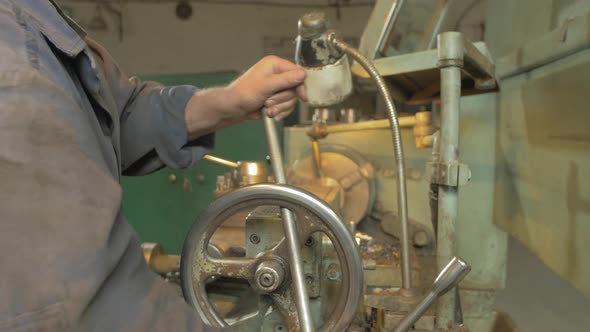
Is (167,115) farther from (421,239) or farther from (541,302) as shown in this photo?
(541,302)

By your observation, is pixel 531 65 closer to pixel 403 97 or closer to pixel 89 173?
pixel 403 97

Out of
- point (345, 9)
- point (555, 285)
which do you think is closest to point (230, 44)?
point (345, 9)

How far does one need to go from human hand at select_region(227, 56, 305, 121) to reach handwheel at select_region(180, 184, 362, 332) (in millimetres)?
204

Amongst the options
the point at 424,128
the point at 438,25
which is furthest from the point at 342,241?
the point at 438,25

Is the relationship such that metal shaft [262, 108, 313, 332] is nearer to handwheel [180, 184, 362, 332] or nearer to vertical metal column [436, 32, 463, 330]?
handwheel [180, 184, 362, 332]

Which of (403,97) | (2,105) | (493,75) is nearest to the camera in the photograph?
(2,105)

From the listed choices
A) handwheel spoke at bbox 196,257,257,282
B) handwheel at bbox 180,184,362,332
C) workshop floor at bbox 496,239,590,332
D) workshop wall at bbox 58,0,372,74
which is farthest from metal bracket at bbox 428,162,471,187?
workshop wall at bbox 58,0,372,74

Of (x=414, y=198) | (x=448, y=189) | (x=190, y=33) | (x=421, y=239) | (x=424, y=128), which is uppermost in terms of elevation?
(x=190, y=33)

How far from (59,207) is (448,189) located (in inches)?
25.7

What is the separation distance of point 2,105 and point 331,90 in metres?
0.44

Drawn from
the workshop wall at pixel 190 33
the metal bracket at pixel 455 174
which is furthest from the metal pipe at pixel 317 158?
the workshop wall at pixel 190 33

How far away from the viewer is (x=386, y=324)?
30.3 inches

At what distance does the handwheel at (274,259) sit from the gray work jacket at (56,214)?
4.5 inches

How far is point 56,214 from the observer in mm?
410
